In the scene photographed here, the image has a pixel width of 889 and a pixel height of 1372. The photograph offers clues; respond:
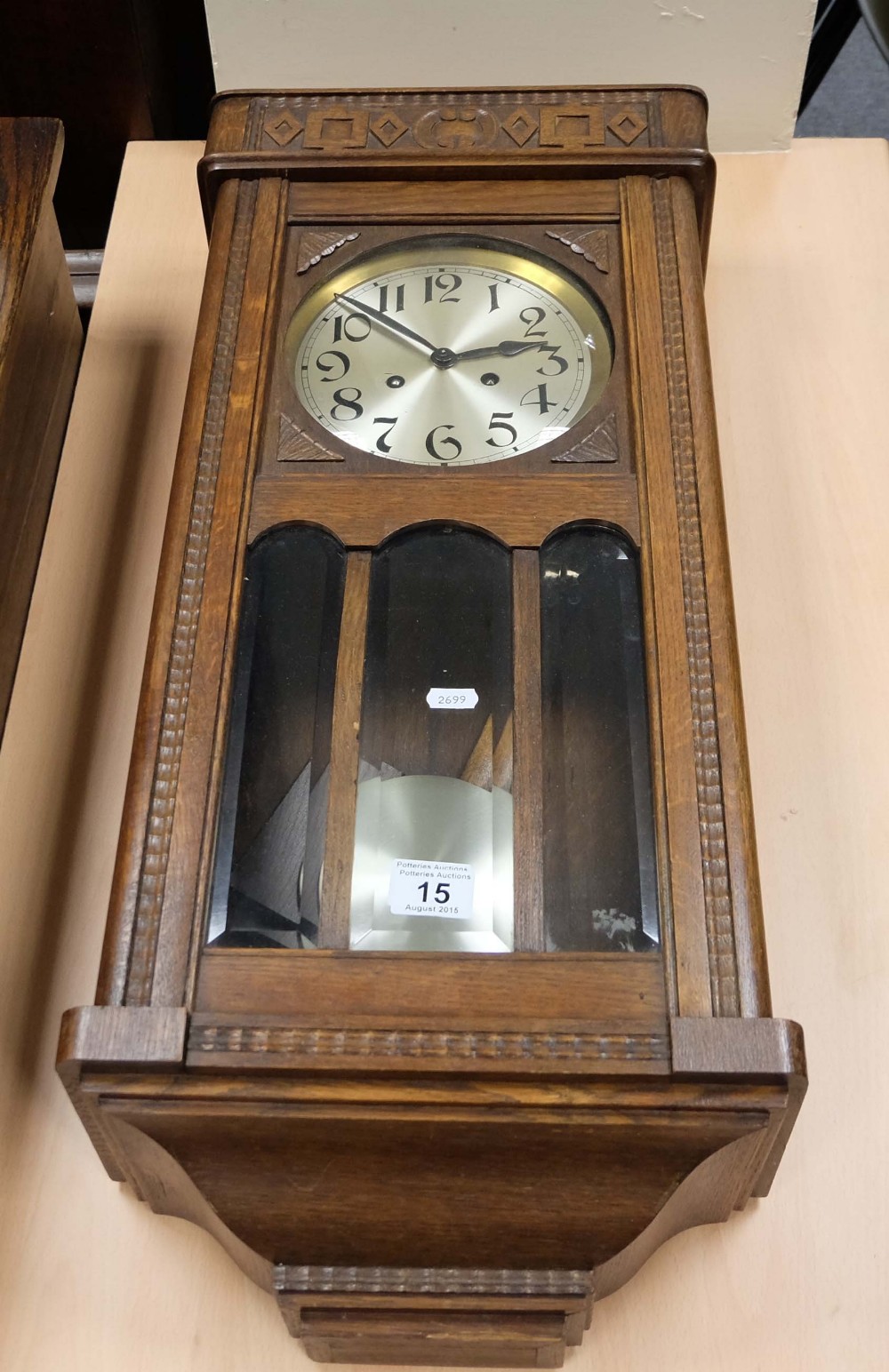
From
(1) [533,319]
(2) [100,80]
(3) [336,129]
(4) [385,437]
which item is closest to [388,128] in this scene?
(3) [336,129]

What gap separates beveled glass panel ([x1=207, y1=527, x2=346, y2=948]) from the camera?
92 cm

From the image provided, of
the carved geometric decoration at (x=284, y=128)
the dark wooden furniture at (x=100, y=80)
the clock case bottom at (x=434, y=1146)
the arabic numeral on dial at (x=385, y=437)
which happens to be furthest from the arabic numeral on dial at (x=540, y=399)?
the dark wooden furniture at (x=100, y=80)

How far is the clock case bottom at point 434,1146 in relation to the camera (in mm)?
868

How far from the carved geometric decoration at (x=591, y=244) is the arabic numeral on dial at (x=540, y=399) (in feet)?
0.45

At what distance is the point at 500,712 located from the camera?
99 cm

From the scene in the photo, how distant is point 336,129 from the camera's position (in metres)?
1.30

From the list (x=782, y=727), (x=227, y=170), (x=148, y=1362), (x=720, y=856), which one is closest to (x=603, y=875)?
(x=720, y=856)

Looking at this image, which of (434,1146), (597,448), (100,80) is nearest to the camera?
(434,1146)

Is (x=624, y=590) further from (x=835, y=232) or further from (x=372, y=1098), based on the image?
(x=835, y=232)

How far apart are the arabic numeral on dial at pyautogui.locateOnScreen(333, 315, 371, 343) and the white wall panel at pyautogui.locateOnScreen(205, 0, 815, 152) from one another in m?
0.46

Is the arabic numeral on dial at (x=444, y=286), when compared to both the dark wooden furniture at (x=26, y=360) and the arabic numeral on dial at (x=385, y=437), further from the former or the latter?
the dark wooden furniture at (x=26, y=360)

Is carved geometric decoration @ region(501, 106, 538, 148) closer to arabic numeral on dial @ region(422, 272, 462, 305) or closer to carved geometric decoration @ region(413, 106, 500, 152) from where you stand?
carved geometric decoration @ region(413, 106, 500, 152)

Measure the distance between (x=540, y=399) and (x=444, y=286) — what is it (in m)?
0.16

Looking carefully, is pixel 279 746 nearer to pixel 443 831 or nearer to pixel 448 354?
pixel 443 831
